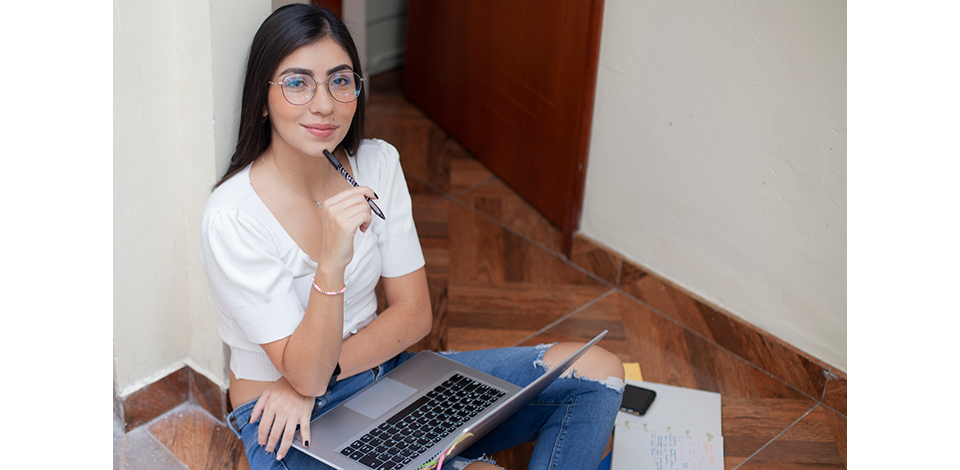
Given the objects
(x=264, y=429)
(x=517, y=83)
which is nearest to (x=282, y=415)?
(x=264, y=429)

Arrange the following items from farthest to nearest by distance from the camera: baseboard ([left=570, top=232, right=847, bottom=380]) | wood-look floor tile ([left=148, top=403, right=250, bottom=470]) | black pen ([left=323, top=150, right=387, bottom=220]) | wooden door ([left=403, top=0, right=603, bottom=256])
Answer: wooden door ([left=403, top=0, right=603, bottom=256])
baseboard ([left=570, top=232, right=847, bottom=380])
wood-look floor tile ([left=148, top=403, right=250, bottom=470])
black pen ([left=323, top=150, right=387, bottom=220])

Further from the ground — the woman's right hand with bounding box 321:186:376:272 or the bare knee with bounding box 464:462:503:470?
the woman's right hand with bounding box 321:186:376:272

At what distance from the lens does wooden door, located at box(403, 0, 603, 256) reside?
7.95 ft

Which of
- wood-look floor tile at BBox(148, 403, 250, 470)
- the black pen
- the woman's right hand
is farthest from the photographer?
wood-look floor tile at BBox(148, 403, 250, 470)

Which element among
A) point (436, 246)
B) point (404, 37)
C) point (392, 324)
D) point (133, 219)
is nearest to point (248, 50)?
point (133, 219)

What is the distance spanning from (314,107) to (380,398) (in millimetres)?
513

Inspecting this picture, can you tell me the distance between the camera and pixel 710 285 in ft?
7.36

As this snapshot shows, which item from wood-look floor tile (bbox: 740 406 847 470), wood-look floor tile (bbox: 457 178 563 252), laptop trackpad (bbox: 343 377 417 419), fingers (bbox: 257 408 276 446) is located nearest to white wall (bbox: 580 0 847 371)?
wood-look floor tile (bbox: 740 406 847 470)

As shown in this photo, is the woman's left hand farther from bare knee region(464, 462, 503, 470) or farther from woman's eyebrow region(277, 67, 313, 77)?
woman's eyebrow region(277, 67, 313, 77)

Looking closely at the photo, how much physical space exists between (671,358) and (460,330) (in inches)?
21.0

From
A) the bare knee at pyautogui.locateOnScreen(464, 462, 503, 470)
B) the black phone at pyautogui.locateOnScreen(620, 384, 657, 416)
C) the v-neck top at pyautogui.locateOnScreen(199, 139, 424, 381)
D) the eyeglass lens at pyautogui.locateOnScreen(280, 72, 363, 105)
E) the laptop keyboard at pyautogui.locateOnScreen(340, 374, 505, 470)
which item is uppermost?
the eyeglass lens at pyautogui.locateOnScreen(280, 72, 363, 105)

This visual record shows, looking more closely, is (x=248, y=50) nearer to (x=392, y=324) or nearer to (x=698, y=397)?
(x=392, y=324)

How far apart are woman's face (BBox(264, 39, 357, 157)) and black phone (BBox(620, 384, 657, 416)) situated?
92 cm

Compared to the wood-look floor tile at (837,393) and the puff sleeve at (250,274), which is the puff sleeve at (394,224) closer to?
the puff sleeve at (250,274)
